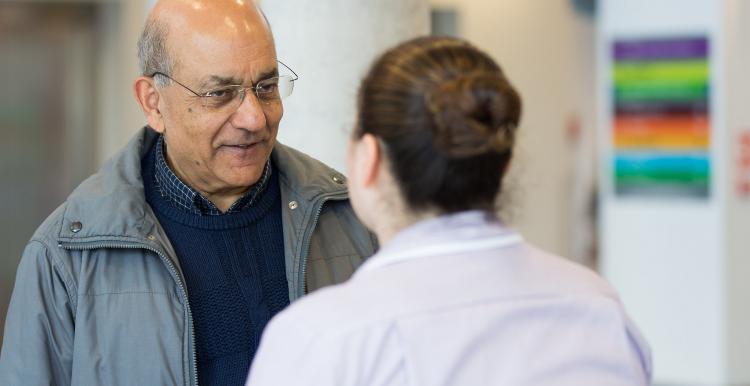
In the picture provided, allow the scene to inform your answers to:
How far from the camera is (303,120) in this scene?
280cm

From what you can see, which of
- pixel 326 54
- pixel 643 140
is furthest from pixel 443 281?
pixel 643 140

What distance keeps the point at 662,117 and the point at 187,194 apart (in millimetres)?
4544

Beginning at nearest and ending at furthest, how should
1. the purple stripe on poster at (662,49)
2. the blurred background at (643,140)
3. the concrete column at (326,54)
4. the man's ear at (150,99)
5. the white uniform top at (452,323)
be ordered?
the white uniform top at (452,323) → the man's ear at (150,99) → the concrete column at (326,54) → the blurred background at (643,140) → the purple stripe on poster at (662,49)

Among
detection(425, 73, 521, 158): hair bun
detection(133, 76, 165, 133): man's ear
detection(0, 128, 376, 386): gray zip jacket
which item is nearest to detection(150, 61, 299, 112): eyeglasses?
detection(133, 76, 165, 133): man's ear

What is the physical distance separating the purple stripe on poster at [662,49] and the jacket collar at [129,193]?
421 cm

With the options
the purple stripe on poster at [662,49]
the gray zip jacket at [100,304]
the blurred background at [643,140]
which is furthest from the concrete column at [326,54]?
the purple stripe on poster at [662,49]

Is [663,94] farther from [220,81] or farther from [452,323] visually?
[452,323]

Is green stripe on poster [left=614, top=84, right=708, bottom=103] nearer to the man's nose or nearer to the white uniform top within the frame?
the man's nose

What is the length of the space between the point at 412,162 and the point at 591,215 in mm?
8788

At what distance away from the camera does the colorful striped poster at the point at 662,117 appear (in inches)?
235

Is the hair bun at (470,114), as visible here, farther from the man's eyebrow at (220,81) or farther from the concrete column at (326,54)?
the concrete column at (326,54)

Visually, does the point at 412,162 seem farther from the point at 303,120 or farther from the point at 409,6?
the point at 409,6

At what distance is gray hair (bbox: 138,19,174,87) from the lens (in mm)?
2055

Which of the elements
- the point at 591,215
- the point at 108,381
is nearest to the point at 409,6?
the point at 108,381
